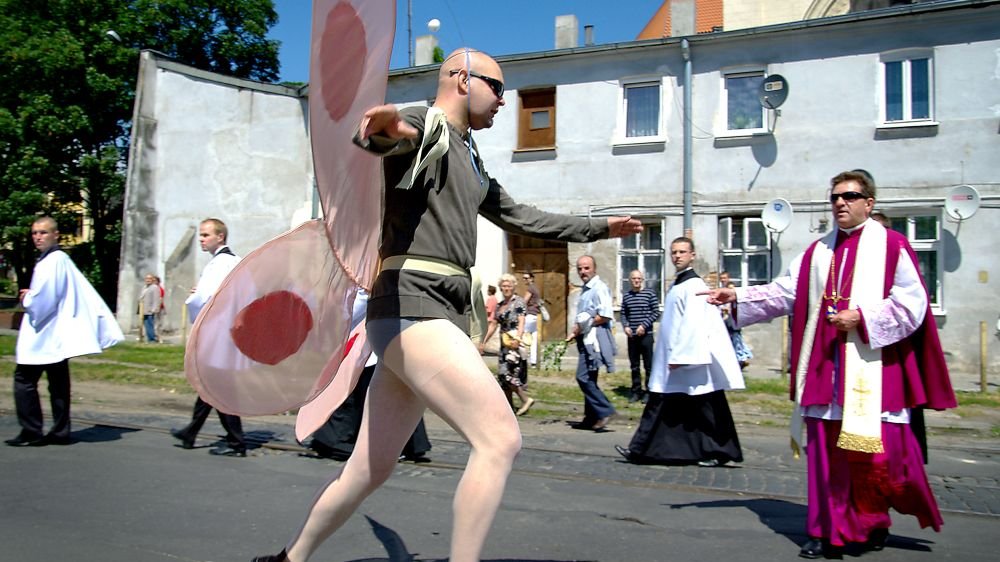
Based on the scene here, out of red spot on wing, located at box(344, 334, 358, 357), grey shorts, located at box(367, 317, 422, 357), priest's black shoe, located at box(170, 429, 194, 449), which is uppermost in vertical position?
grey shorts, located at box(367, 317, 422, 357)

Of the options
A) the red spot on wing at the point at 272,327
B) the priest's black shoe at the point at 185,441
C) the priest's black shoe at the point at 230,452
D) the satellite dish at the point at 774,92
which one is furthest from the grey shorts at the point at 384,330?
the satellite dish at the point at 774,92

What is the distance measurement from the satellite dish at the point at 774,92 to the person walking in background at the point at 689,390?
11.6 metres

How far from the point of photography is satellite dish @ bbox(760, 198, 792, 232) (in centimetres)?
1747

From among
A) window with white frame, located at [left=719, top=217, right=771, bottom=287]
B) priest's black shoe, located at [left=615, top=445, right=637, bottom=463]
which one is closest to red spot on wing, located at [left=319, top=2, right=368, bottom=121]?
priest's black shoe, located at [left=615, top=445, right=637, bottom=463]

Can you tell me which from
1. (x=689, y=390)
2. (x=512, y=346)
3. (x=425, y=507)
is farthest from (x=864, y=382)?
(x=512, y=346)

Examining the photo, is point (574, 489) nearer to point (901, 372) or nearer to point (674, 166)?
point (901, 372)

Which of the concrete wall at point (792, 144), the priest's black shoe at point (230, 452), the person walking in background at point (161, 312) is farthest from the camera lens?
the person walking in background at point (161, 312)

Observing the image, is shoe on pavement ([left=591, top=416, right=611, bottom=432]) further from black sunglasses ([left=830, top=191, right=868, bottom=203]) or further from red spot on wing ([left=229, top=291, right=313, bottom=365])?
red spot on wing ([left=229, top=291, right=313, bottom=365])

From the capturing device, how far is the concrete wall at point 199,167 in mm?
24516

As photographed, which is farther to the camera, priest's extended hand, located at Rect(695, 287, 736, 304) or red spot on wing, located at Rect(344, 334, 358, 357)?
priest's extended hand, located at Rect(695, 287, 736, 304)

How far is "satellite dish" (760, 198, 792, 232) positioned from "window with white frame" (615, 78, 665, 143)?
3298 mm

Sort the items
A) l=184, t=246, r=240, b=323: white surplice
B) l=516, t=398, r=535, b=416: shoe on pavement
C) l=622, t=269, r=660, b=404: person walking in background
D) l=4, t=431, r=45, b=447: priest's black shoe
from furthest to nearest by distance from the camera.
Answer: l=622, t=269, r=660, b=404: person walking in background
l=516, t=398, r=535, b=416: shoe on pavement
l=4, t=431, r=45, b=447: priest's black shoe
l=184, t=246, r=240, b=323: white surplice

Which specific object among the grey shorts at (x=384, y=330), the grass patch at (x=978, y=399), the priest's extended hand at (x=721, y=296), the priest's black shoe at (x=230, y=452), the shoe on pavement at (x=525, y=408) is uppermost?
the priest's extended hand at (x=721, y=296)

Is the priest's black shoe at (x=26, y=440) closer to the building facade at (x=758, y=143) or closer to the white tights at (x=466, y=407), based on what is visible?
the white tights at (x=466, y=407)
